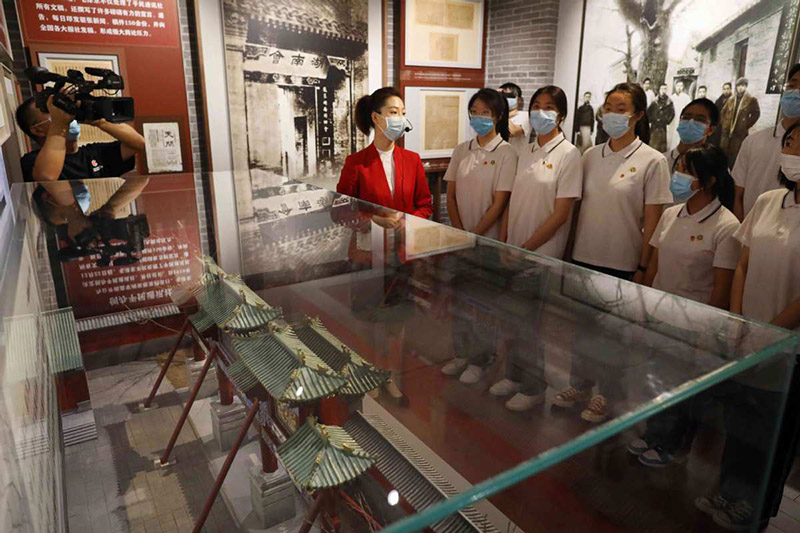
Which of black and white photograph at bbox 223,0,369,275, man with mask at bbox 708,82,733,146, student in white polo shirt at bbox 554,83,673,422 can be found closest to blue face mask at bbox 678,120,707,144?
student in white polo shirt at bbox 554,83,673,422

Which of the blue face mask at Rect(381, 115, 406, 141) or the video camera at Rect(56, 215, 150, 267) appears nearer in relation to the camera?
the video camera at Rect(56, 215, 150, 267)

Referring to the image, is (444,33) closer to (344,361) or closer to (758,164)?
(758,164)

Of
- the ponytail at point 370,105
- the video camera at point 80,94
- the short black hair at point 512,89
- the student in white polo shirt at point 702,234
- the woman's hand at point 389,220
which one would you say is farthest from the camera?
the short black hair at point 512,89

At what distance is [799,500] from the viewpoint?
2.16 meters

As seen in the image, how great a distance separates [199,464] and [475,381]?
2.02 feet

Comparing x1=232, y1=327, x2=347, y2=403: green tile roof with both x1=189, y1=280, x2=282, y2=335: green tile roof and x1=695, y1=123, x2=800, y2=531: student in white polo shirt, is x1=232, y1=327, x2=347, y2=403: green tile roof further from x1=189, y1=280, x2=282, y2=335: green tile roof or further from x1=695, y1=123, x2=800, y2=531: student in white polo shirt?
x1=695, y1=123, x2=800, y2=531: student in white polo shirt

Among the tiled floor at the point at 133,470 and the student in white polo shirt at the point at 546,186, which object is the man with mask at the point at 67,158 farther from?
the student in white polo shirt at the point at 546,186

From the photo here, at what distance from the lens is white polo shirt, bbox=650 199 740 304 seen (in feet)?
6.68

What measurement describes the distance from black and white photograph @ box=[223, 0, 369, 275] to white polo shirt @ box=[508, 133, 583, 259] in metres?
1.53

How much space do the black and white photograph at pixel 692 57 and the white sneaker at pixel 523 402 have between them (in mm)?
3412

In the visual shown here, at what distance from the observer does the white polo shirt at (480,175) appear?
2895mm

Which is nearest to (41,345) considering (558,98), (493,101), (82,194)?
(82,194)

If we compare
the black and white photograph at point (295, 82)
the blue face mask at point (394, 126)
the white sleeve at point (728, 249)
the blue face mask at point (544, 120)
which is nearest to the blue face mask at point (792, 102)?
the white sleeve at point (728, 249)

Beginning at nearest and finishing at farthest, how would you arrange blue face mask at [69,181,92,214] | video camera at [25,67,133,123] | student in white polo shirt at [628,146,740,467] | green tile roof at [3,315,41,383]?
green tile roof at [3,315,41,383] < blue face mask at [69,181,92,214] < student in white polo shirt at [628,146,740,467] < video camera at [25,67,133,123]
